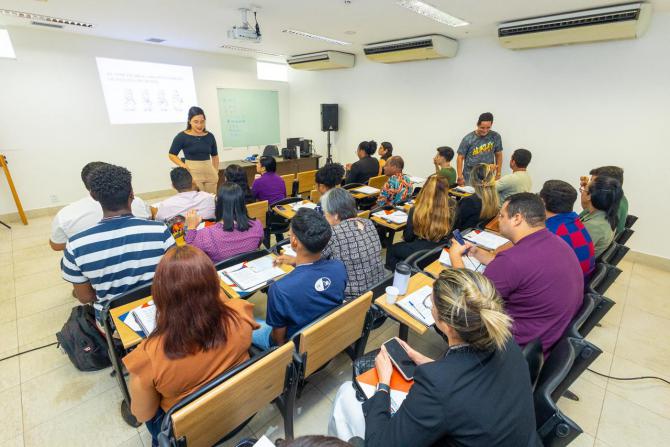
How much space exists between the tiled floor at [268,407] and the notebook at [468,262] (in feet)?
2.48

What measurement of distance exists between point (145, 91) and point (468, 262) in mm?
6534

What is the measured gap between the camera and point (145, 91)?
5879 millimetres

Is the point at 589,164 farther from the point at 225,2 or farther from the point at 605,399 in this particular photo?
the point at 225,2

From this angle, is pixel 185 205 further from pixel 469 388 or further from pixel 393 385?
pixel 469 388

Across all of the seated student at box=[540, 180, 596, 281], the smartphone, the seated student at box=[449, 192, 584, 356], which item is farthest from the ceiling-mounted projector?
the smartphone

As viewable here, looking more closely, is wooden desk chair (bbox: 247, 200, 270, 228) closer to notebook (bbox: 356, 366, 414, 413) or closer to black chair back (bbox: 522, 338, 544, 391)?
notebook (bbox: 356, 366, 414, 413)

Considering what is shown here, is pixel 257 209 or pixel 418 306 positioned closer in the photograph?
pixel 418 306

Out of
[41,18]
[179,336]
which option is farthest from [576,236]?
[41,18]

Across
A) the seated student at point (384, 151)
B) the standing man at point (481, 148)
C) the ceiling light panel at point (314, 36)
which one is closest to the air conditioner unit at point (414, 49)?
the ceiling light panel at point (314, 36)

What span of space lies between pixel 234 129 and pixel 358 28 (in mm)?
3997

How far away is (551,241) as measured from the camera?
1.54 meters

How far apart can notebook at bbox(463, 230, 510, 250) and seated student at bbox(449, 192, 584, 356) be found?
93 cm

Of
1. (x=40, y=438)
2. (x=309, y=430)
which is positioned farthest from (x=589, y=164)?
(x=40, y=438)

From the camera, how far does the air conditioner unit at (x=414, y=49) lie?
4867mm
